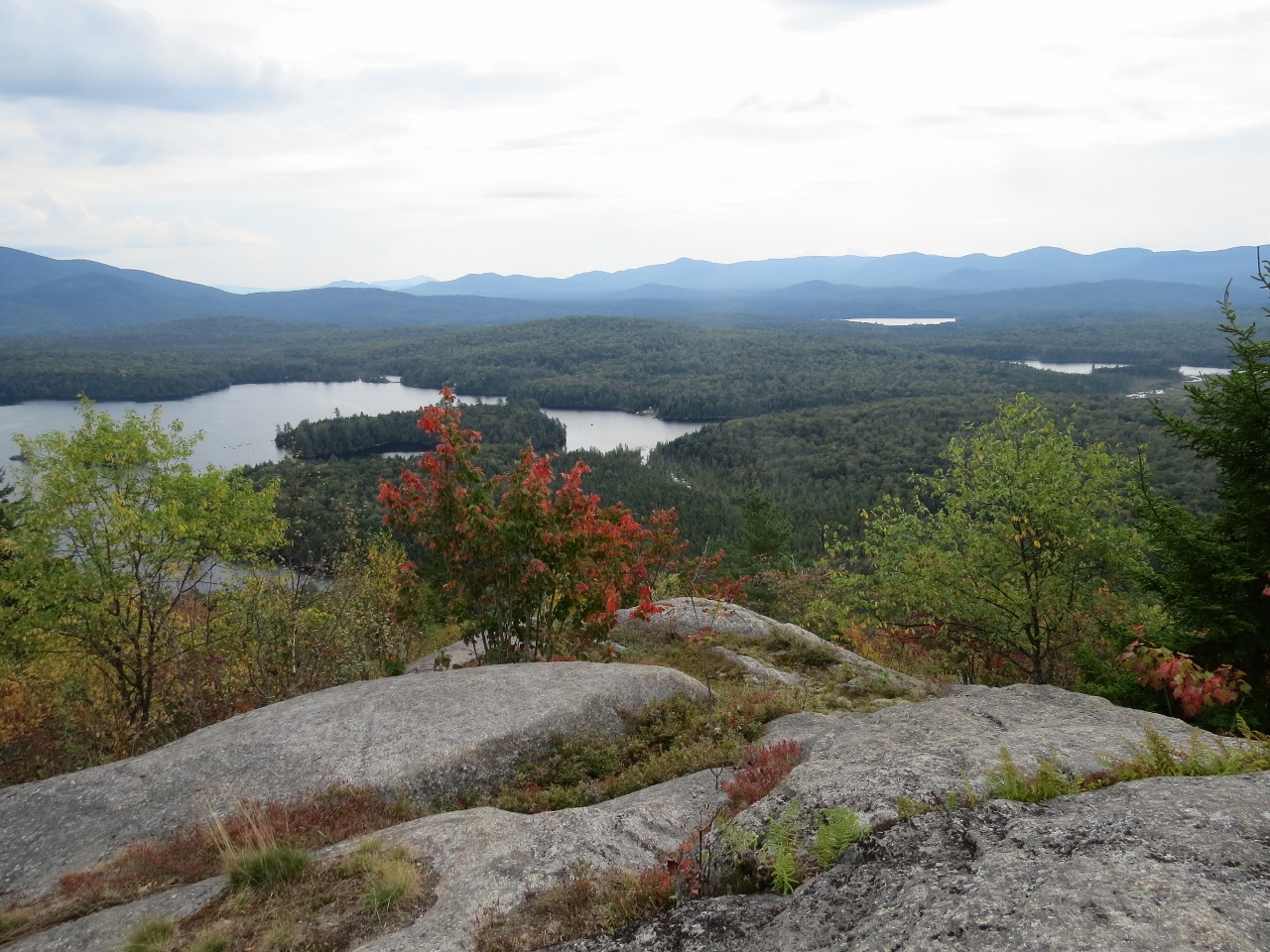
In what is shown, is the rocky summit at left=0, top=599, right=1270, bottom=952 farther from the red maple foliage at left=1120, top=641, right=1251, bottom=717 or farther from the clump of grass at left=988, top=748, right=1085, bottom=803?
the red maple foliage at left=1120, top=641, right=1251, bottom=717

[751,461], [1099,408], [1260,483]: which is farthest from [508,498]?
→ [1099,408]

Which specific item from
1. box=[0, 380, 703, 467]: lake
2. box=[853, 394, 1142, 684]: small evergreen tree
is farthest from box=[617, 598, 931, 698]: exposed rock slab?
A: box=[0, 380, 703, 467]: lake

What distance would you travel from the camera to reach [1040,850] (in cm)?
498

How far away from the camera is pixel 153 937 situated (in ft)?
19.3

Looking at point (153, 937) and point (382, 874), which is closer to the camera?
point (153, 937)

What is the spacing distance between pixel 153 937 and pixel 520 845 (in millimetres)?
3141

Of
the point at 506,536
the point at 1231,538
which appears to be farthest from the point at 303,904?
the point at 1231,538

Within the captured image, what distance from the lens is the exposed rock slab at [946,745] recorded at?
20.9 feet

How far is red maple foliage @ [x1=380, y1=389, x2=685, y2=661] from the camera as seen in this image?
13.7 metres

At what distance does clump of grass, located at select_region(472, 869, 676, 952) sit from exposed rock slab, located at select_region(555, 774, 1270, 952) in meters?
0.21

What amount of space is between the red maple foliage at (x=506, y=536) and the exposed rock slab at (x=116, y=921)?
738 centimetres

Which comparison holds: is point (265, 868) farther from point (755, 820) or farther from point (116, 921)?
point (755, 820)

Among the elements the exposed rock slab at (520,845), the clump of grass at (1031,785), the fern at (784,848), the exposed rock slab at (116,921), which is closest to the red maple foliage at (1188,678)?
the clump of grass at (1031,785)

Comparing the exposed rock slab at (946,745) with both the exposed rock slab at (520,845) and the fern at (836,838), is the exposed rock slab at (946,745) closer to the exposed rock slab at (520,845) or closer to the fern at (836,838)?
the fern at (836,838)
